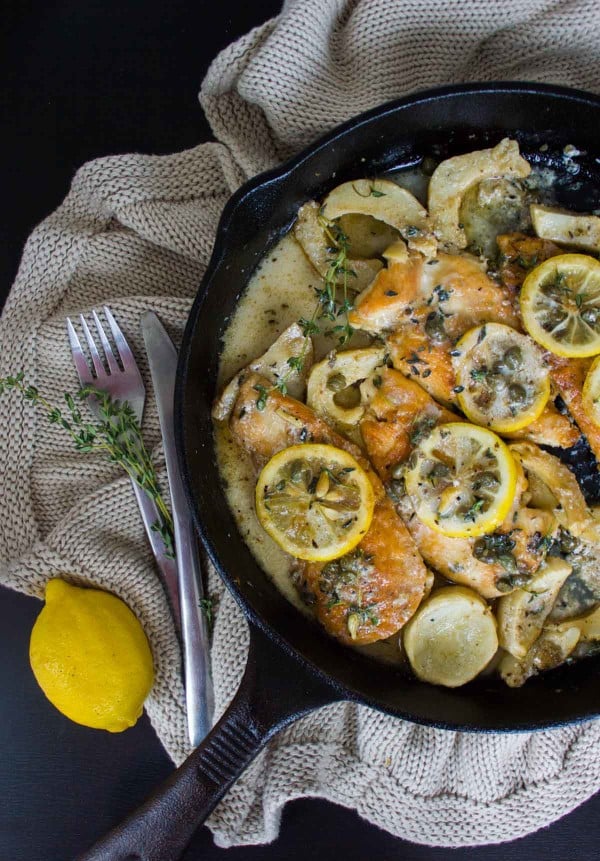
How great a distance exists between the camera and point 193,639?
8.72 ft

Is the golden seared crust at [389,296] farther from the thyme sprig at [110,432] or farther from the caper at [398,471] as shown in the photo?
the thyme sprig at [110,432]

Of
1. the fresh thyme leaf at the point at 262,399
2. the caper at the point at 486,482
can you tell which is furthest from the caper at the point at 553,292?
the fresh thyme leaf at the point at 262,399

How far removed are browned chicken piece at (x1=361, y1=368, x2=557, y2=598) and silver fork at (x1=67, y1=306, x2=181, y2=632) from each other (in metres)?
0.75

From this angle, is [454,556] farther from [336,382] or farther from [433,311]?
[433,311]

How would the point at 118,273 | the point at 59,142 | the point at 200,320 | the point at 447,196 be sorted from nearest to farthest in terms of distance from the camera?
the point at 200,320 → the point at 447,196 → the point at 118,273 → the point at 59,142

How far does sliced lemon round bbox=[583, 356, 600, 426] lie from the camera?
2398 millimetres

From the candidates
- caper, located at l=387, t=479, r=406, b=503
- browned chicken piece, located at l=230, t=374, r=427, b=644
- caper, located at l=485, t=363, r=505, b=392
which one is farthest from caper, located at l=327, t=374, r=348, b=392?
caper, located at l=485, t=363, r=505, b=392

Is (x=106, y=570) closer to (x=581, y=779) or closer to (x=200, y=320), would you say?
(x=200, y=320)

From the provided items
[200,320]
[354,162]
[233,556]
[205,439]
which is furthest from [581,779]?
[354,162]

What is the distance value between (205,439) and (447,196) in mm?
1065

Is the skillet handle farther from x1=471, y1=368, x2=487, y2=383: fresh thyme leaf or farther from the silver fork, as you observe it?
x1=471, y1=368, x2=487, y2=383: fresh thyme leaf

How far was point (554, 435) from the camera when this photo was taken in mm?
2496

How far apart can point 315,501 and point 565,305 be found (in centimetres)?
91

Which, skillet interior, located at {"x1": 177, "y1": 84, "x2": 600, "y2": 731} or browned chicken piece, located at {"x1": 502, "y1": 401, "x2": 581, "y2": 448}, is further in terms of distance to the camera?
browned chicken piece, located at {"x1": 502, "y1": 401, "x2": 581, "y2": 448}
